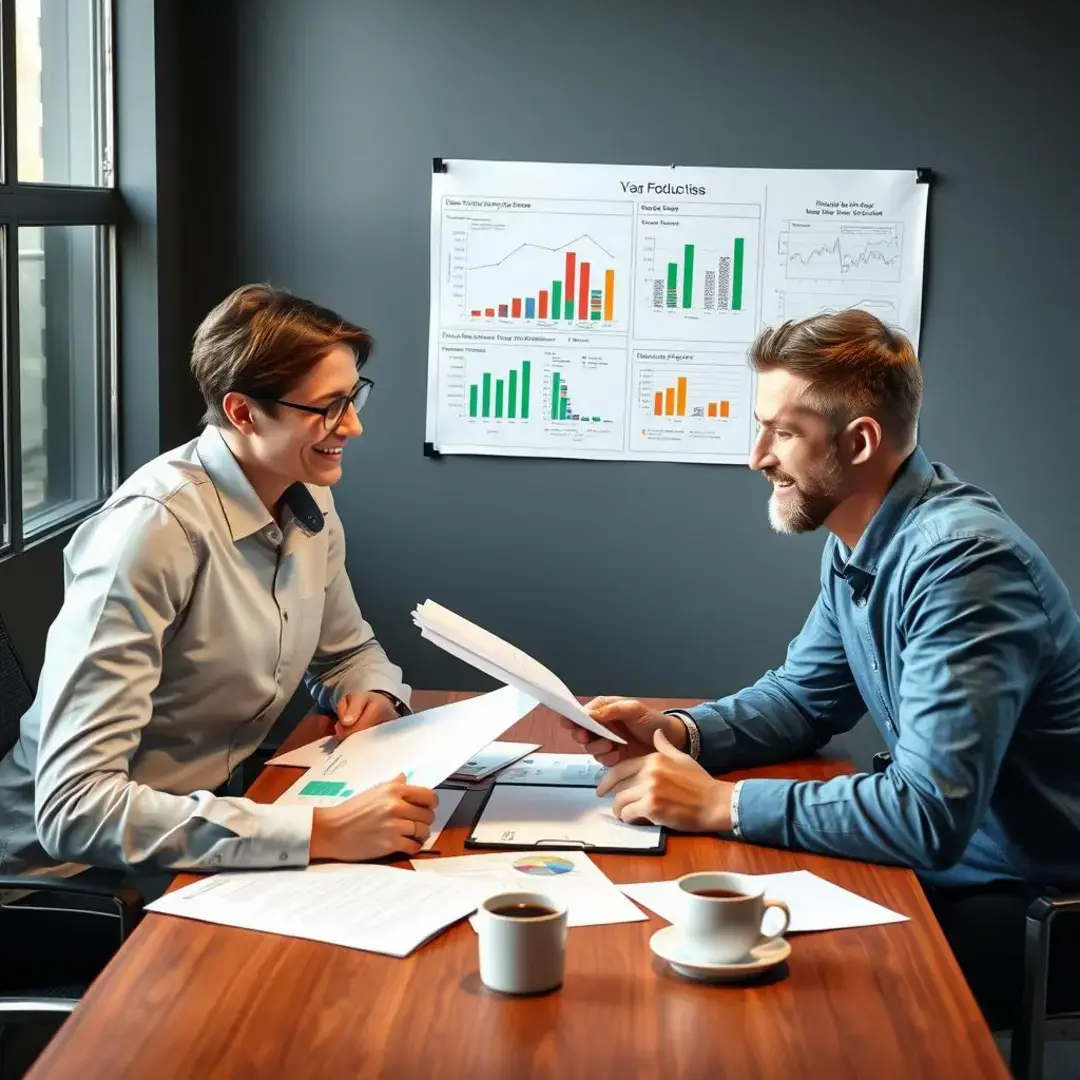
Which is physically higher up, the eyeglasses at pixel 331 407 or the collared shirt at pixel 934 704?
the eyeglasses at pixel 331 407

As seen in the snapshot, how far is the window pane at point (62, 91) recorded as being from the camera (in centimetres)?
293

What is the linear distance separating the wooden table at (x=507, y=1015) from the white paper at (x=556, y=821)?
9.3 inches

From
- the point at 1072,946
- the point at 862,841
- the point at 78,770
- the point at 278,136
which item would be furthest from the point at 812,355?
the point at 278,136

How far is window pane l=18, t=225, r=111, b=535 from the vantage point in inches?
120

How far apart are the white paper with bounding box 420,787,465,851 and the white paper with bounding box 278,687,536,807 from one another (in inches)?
1.8

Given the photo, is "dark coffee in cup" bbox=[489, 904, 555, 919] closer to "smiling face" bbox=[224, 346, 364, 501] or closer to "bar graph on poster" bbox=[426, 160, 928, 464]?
"smiling face" bbox=[224, 346, 364, 501]

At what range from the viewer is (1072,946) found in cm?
174

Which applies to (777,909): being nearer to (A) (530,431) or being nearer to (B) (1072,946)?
(B) (1072,946)

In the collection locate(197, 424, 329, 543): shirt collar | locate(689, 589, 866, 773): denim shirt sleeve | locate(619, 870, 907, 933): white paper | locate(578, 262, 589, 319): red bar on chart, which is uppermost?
locate(578, 262, 589, 319): red bar on chart

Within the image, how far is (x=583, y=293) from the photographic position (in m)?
3.68

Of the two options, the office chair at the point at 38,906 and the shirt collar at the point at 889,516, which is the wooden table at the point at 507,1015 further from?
A: the shirt collar at the point at 889,516

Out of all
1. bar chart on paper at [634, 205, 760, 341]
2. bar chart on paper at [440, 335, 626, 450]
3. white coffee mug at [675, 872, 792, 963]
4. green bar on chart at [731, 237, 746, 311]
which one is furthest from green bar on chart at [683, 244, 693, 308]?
white coffee mug at [675, 872, 792, 963]

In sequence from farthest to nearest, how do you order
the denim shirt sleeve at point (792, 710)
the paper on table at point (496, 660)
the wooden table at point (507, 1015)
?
the denim shirt sleeve at point (792, 710) < the paper on table at point (496, 660) < the wooden table at point (507, 1015)

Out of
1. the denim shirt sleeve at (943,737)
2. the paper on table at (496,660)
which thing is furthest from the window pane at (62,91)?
the denim shirt sleeve at (943,737)
